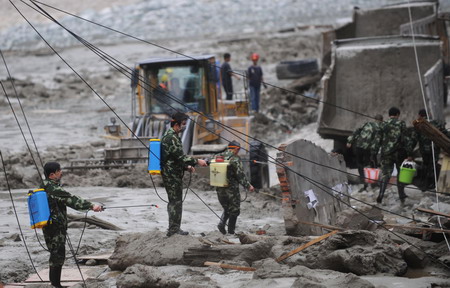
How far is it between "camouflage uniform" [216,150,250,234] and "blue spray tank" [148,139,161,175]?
5.60ft

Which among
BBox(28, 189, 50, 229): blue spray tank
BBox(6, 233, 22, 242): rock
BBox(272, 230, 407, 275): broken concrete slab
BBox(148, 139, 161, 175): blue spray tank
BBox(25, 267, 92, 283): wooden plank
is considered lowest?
BBox(25, 267, 92, 283): wooden plank

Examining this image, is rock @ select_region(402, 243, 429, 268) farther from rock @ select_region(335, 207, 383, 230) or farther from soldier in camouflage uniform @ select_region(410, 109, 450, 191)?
soldier in camouflage uniform @ select_region(410, 109, 450, 191)

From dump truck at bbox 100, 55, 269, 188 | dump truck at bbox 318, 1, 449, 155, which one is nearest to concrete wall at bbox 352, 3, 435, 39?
dump truck at bbox 318, 1, 449, 155

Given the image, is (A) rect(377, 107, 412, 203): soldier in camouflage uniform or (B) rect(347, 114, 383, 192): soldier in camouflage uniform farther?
(B) rect(347, 114, 383, 192): soldier in camouflage uniform

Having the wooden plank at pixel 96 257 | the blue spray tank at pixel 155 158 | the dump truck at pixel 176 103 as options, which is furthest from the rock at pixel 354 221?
the dump truck at pixel 176 103

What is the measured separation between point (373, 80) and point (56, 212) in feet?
36.2

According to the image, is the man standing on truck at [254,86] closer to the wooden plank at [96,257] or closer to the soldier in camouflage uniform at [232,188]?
the soldier in camouflage uniform at [232,188]

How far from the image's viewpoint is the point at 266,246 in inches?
384

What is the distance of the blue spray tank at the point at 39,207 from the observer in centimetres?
873

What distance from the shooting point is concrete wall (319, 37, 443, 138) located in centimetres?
1809

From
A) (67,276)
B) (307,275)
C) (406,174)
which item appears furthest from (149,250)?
(406,174)

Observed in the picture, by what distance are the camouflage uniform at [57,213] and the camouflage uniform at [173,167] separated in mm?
1693

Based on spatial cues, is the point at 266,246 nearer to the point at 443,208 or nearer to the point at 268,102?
the point at 443,208

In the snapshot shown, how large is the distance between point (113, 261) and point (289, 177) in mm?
3033
